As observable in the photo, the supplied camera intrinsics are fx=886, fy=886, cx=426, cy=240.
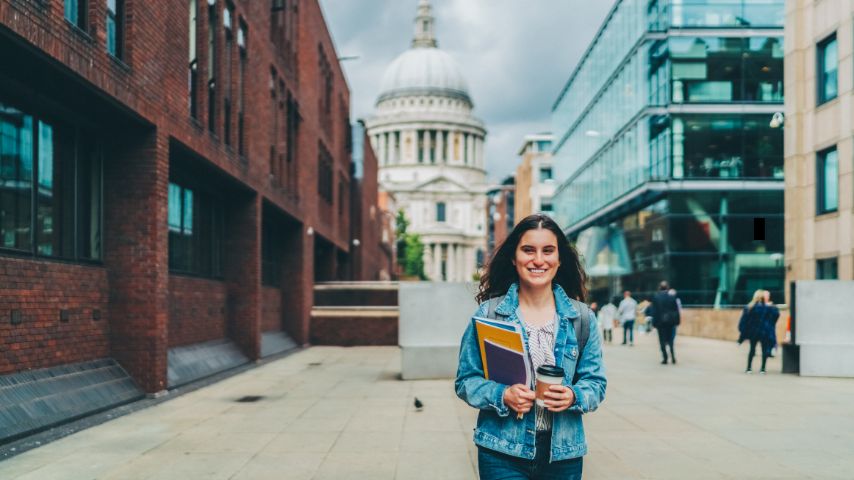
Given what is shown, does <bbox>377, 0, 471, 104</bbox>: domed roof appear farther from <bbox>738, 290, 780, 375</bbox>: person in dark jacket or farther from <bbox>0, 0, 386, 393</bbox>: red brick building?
<bbox>738, 290, 780, 375</bbox>: person in dark jacket

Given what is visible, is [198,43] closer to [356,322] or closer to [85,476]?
[85,476]

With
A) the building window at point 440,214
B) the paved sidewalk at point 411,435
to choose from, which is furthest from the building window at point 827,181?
the building window at point 440,214

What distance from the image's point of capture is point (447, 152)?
505 ft

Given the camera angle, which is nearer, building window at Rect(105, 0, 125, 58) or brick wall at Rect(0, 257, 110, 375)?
brick wall at Rect(0, 257, 110, 375)

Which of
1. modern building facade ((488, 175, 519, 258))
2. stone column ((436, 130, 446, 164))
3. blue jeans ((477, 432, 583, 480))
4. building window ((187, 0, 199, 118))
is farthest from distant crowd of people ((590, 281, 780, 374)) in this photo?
stone column ((436, 130, 446, 164))

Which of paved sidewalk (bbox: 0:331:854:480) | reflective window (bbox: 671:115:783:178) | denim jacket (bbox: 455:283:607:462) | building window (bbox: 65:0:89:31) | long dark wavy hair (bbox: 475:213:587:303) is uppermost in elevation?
reflective window (bbox: 671:115:783:178)

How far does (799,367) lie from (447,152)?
A: 138404mm

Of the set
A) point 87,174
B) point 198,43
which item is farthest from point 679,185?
point 87,174

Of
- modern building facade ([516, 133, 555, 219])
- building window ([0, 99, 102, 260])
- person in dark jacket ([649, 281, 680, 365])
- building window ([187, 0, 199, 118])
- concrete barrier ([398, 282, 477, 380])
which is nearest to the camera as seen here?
building window ([0, 99, 102, 260])

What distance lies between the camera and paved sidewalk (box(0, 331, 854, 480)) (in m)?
7.56

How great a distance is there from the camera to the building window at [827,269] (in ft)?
76.3

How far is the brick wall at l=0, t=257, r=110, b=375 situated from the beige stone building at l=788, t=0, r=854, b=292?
17.8m

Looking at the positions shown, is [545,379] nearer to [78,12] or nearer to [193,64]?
[78,12]

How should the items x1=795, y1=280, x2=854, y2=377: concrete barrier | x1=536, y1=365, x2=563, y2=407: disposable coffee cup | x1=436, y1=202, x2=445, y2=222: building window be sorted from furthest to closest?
x1=436, y1=202, x2=445, y2=222: building window → x1=795, y1=280, x2=854, y2=377: concrete barrier → x1=536, y1=365, x2=563, y2=407: disposable coffee cup
